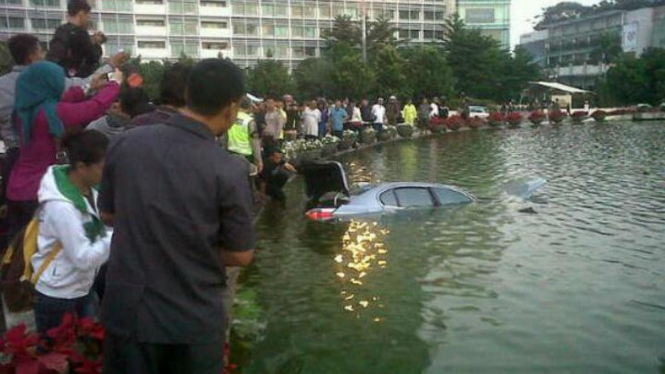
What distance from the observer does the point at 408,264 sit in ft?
32.1

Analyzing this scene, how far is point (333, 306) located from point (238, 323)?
3.99 ft

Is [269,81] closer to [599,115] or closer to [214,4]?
[214,4]

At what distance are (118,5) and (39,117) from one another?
76.5 m

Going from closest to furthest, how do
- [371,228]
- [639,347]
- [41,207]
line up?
Result: [41,207], [639,347], [371,228]

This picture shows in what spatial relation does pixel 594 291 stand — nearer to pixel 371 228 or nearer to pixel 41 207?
pixel 371 228

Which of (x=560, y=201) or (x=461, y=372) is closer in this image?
(x=461, y=372)

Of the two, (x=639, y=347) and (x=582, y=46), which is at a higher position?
(x=582, y=46)

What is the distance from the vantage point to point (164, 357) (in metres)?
2.90

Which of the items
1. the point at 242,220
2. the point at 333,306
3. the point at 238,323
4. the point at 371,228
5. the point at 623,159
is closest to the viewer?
the point at 242,220

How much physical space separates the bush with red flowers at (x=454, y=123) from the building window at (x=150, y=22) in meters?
49.0

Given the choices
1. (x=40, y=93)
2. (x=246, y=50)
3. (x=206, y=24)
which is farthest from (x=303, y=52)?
(x=40, y=93)

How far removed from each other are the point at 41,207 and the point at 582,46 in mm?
117383

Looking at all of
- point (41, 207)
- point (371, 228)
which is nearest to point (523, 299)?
point (371, 228)

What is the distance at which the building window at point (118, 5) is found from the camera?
7512cm
